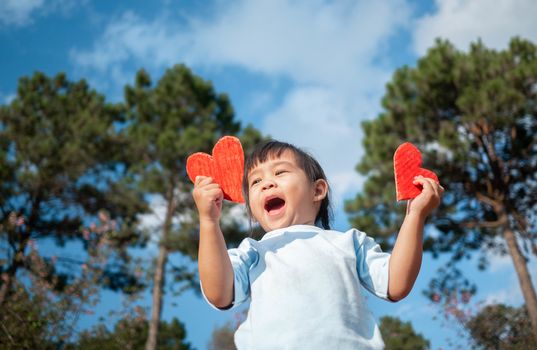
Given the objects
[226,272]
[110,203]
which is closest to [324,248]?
[226,272]

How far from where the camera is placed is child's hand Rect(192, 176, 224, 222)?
146cm

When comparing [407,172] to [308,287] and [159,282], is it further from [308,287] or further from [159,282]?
[159,282]

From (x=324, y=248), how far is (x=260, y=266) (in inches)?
7.9

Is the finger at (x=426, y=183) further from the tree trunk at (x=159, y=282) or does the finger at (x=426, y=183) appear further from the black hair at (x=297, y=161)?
the tree trunk at (x=159, y=282)

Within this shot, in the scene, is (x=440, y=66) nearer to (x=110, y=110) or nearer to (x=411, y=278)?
(x=110, y=110)

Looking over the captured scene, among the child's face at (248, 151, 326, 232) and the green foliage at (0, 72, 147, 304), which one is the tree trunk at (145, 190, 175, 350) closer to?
the green foliage at (0, 72, 147, 304)

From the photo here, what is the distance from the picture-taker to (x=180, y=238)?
1216cm

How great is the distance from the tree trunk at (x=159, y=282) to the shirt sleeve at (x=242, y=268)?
10.4 m

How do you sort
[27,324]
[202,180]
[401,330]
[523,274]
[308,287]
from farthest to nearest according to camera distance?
[401,330] → [523,274] → [27,324] → [202,180] → [308,287]

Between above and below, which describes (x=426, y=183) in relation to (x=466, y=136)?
below

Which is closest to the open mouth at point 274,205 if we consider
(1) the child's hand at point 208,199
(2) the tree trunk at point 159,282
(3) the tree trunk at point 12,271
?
(1) the child's hand at point 208,199

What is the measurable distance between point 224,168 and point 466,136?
11.0 meters

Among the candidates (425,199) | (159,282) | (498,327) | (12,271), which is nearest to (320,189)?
(425,199)

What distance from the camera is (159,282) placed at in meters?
12.0
